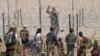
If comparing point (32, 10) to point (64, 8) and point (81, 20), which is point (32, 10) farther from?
point (81, 20)

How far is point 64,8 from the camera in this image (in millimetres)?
23234

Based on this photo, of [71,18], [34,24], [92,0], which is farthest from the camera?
[92,0]

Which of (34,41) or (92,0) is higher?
(92,0)

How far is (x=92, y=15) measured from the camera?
20.5 metres

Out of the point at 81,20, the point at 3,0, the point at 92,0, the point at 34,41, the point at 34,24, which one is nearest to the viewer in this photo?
the point at 34,41

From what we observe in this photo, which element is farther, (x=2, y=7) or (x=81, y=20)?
(x=2, y=7)

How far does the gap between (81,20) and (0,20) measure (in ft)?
12.4

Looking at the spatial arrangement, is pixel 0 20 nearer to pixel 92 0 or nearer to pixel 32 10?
pixel 32 10

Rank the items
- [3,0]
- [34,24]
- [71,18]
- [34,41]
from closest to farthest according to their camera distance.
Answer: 1. [34,41]
2. [71,18]
3. [34,24]
4. [3,0]

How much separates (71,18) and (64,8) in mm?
7723

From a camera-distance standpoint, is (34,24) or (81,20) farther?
(81,20)

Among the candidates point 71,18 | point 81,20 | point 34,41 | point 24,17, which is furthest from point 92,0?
point 34,41

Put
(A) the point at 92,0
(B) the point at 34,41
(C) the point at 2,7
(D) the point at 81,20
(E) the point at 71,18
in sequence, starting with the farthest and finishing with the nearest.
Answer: (A) the point at 92,0 < (C) the point at 2,7 < (D) the point at 81,20 < (E) the point at 71,18 < (B) the point at 34,41

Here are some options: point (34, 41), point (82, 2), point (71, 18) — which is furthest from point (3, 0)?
point (34, 41)
